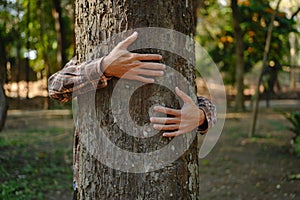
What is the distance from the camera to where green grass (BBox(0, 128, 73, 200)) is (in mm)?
4703

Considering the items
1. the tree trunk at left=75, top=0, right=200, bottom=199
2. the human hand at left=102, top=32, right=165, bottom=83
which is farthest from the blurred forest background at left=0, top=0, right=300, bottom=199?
the human hand at left=102, top=32, right=165, bottom=83

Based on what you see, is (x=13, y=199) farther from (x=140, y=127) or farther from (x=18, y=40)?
(x=18, y=40)

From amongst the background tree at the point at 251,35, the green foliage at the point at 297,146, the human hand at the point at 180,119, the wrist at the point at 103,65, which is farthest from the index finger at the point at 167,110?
the background tree at the point at 251,35

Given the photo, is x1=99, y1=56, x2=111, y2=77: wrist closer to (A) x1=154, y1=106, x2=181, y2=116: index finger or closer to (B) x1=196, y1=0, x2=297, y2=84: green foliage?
(A) x1=154, y1=106, x2=181, y2=116: index finger

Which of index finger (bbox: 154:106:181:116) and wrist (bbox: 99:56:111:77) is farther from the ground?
wrist (bbox: 99:56:111:77)

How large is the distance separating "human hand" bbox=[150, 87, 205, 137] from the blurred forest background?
2.45 meters

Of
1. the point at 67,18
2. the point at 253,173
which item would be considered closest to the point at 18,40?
the point at 67,18

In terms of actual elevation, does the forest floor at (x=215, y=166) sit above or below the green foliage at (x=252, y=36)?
below

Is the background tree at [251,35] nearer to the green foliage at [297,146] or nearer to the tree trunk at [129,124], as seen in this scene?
the green foliage at [297,146]

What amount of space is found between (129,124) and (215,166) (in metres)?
4.95

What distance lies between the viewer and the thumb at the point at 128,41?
5.76 ft

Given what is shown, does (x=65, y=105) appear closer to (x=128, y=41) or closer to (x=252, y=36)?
(x=252, y=36)

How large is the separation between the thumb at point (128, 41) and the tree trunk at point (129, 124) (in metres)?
0.04

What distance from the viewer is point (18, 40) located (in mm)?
12844
